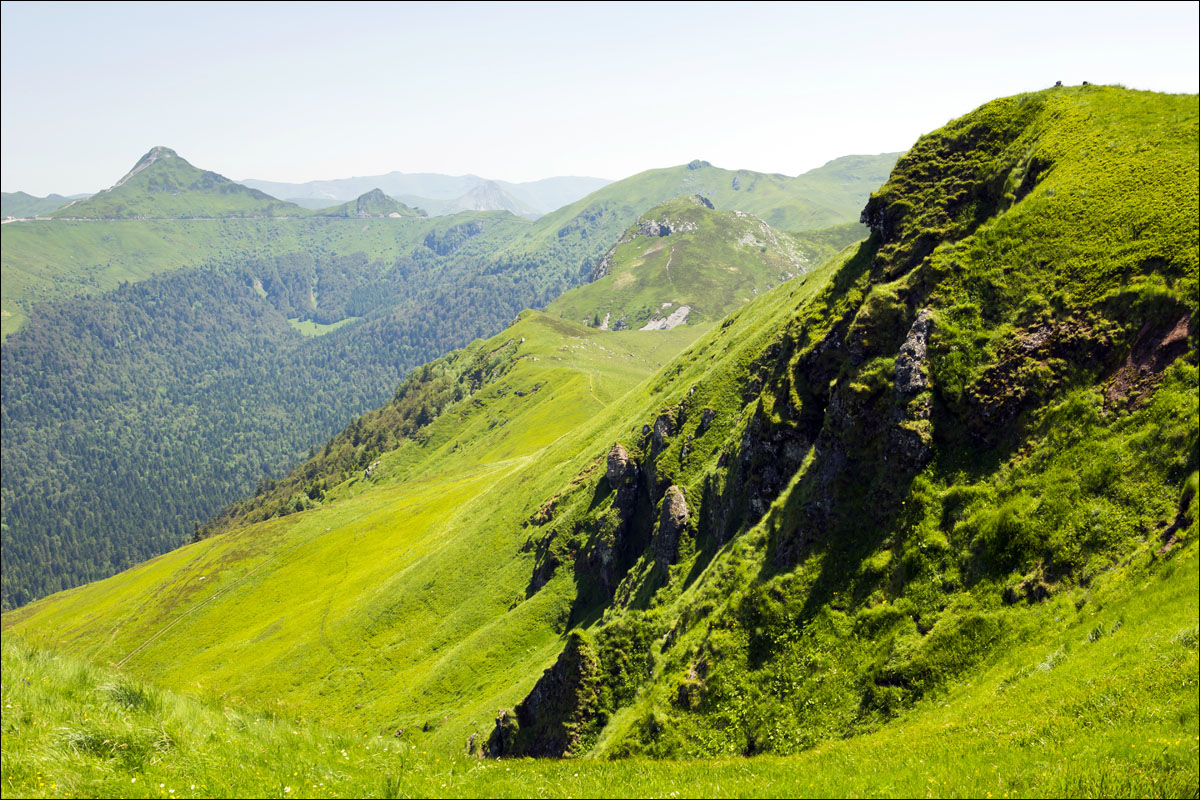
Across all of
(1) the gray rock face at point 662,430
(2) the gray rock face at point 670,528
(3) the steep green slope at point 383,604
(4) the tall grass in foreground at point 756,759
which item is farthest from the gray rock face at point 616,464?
(4) the tall grass in foreground at point 756,759

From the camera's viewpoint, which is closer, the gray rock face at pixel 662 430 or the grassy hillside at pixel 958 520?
the grassy hillside at pixel 958 520

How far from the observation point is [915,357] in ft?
131

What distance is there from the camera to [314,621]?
13475 centimetres

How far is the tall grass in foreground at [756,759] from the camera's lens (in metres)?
14.7

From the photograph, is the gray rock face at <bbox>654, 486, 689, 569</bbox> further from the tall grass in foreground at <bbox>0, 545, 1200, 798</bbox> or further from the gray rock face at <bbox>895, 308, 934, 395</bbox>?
the tall grass in foreground at <bbox>0, 545, 1200, 798</bbox>

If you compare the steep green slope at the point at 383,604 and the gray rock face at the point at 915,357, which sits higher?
the gray rock face at the point at 915,357

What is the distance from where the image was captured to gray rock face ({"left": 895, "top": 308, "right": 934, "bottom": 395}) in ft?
128

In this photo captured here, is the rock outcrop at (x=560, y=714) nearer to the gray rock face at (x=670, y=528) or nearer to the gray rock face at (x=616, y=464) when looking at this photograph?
the gray rock face at (x=670, y=528)

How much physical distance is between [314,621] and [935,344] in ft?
436

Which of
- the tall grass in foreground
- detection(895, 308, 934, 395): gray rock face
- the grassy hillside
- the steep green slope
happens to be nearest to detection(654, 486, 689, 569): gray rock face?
the grassy hillside

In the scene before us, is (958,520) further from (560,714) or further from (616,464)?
(616,464)

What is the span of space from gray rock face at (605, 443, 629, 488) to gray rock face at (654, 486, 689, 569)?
75.1ft

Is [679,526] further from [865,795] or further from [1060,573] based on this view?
[865,795]

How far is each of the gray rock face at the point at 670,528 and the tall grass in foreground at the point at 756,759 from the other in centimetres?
4186
